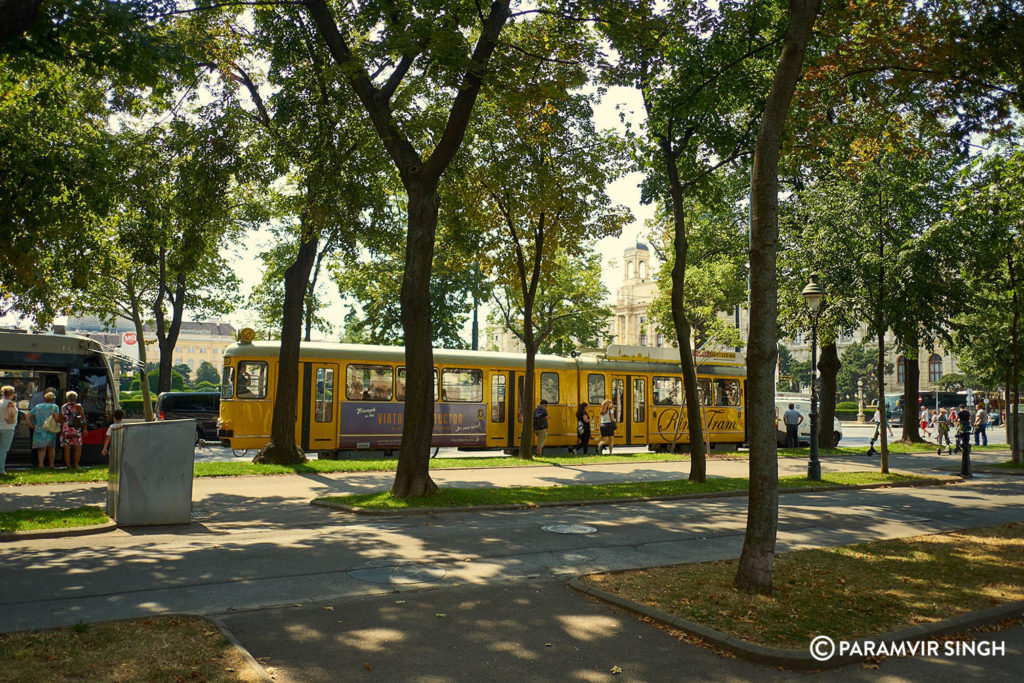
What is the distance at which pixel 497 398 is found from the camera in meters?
24.1

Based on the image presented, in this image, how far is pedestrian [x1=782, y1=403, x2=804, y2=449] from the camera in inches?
1158

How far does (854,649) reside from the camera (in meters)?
5.62

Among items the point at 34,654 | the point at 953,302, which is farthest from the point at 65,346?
the point at 953,302

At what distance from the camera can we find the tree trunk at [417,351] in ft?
42.8

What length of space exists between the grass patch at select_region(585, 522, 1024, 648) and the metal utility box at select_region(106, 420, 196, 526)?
608 centimetres

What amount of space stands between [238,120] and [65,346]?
7.89 meters

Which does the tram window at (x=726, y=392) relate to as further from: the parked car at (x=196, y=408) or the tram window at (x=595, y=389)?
the parked car at (x=196, y=408)

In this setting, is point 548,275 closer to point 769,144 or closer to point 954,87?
point 954,87

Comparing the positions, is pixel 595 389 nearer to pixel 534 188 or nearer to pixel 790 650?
pixel 534 188

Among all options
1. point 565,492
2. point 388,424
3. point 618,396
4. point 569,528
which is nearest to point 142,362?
point 388,424

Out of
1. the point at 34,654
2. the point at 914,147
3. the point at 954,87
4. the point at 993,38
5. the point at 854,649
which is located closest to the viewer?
the point at 34,654

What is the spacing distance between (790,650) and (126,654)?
4474mm

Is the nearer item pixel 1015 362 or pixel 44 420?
pixel 44 420

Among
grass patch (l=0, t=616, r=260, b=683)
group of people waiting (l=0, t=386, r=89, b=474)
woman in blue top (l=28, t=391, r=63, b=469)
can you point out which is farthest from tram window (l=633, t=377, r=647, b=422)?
grass patch (l=0, t=616, r=260, b=683)
